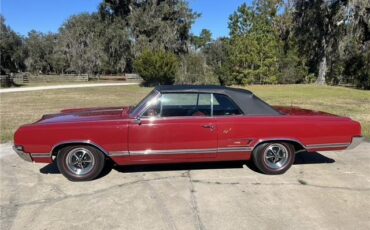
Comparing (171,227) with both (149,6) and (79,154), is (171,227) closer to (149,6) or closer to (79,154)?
(79,154)

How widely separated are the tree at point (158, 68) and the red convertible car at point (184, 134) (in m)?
26.8

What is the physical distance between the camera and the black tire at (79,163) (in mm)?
5578

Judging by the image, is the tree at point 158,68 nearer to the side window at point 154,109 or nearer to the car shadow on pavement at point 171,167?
the car shadow on pavement at point 171,167

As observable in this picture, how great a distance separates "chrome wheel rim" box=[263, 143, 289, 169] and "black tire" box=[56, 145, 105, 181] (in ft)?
7.94

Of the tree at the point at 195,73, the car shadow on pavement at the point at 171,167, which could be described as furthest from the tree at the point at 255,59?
the car shadow on pavement at the point at 171,167

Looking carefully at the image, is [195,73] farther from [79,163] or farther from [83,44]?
[83,44]

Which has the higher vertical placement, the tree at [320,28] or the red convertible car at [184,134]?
the tree at [320,28]

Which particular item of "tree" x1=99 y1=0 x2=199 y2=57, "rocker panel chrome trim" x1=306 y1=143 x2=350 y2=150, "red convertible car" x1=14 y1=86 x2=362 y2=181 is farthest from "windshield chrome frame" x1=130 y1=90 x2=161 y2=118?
"tree" x1=99 y1=0 x2=199 y2=57

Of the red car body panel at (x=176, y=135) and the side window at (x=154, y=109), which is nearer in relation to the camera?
the red car body panel at (x=176, y=135)

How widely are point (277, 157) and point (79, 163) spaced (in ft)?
9.48

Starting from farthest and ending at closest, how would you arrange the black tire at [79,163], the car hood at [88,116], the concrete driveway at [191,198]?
the car hood at [88,116] < the black tire at [79,163] < the concrete driveway at [191,198]

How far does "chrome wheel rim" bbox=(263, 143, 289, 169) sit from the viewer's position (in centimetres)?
588

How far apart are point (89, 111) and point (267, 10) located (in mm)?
44804

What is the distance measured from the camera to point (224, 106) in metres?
5.84
